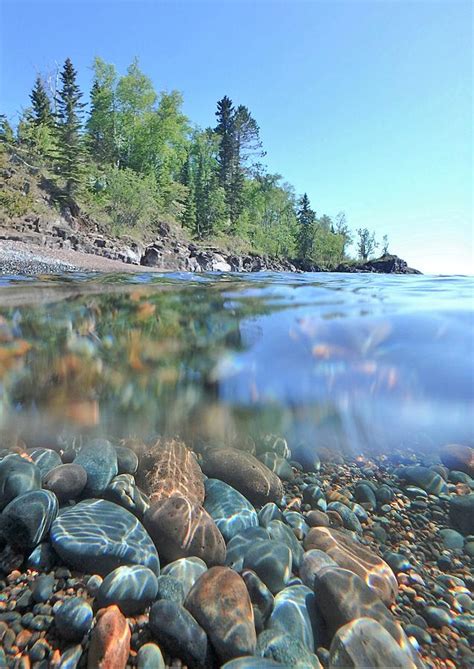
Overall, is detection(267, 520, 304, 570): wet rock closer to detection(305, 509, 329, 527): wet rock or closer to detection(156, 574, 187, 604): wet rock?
detection(305, 509, 329, 527): wet rock

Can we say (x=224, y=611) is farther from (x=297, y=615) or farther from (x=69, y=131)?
(x=69, y=131)

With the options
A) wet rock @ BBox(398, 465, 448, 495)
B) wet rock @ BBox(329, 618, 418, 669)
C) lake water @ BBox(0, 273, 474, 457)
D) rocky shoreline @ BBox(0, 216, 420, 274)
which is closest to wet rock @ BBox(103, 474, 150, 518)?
lake water @ BBox(0, 273, 474, 457)

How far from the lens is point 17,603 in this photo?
7.68ft

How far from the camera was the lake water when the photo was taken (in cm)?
355

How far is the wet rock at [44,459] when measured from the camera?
347 cm

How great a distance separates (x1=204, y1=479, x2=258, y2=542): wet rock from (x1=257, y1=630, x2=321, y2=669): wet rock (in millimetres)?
886

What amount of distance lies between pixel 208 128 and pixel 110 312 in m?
61.9

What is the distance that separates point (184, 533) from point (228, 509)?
0.63 meters

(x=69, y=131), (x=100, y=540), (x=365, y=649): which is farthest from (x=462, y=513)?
(x=69, y=131)

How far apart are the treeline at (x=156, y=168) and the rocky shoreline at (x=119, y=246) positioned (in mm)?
2273

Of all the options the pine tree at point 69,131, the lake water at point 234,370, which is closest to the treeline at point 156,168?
the pine tree at point 69,131

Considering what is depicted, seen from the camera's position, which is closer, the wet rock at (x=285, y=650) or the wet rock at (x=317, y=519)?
the wet rock at (x=285, y=650)

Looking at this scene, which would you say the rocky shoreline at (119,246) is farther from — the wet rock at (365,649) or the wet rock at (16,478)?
the wet rock at (365,649)

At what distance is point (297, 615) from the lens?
2516 millimetres
